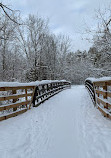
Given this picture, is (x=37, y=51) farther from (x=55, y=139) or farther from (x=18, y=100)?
(x=55, y=139)

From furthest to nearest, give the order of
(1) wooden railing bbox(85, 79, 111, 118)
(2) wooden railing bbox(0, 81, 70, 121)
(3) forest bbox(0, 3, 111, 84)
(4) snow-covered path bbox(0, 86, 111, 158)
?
(3) forest bbox(0, 3, 111, 84), (2) wooden railing bbox(0, 81, 70, 121), (1) wooden railing bbox(85, 79, 111, 118), (4) snow-covered path bbox(0, 86, 111, 158)

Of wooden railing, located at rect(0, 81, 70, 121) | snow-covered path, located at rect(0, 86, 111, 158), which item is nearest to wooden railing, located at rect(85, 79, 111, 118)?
snow-covered path, located at rect(0, 86, 111, 158)

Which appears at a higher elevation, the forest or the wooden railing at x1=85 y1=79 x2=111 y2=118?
the forest

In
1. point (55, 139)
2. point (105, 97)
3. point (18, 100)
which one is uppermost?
point (105, 97)

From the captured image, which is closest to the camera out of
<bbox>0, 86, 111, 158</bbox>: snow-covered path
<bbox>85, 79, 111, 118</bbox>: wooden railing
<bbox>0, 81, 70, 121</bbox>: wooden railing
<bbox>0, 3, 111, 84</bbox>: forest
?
<bbox>0, 86, 111, 158</bbox>: snow-covered path

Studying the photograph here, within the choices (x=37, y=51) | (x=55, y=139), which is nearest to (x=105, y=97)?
(x=55, y=139)

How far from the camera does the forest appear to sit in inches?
388

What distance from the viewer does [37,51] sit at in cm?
2138

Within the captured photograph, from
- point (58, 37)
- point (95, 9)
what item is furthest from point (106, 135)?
point (58, 37)

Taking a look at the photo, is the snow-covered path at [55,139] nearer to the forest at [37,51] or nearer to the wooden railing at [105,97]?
the wooden railing at [105,97]

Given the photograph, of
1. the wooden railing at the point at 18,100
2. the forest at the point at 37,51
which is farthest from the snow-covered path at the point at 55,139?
the forest at the point at 37,51

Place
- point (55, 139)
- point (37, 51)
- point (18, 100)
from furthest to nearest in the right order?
point (37, 51)
point (18, 100)
point (55, 139)

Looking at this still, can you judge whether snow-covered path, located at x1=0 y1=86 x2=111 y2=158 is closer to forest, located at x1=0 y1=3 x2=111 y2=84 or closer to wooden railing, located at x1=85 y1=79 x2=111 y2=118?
wooden railing, located at x1=85 y1=79 x2=111 y2=118

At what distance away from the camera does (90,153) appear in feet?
8.27
